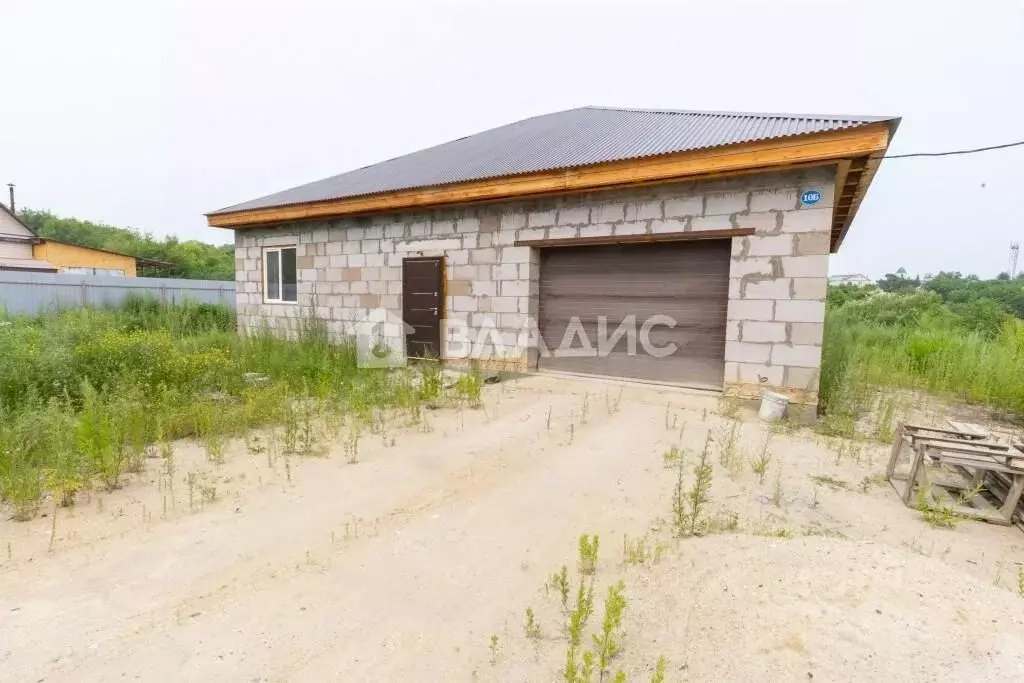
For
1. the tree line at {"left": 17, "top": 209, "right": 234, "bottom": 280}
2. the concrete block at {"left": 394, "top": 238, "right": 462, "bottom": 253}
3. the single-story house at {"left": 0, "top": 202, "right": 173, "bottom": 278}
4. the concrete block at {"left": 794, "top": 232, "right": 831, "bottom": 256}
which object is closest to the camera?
the concrete block at {"left": 794, "top": 232, "right": 831, "bottom": 256}

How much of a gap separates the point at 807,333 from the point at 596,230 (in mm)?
2643

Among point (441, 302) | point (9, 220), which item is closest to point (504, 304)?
point (441, 302)

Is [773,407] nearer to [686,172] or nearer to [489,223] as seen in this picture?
[686,172]

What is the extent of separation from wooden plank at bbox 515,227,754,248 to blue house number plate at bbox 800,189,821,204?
53 cm

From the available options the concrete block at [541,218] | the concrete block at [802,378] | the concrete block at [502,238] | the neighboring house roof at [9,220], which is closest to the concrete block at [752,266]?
the concrete block at [802,378]

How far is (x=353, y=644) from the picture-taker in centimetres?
180

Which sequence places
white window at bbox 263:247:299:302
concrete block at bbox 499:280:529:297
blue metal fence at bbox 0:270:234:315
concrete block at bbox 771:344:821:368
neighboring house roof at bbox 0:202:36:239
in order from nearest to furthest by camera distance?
concrete block at bbox 771:344:821:368
concrete block at bbox 499:280:529:297
white window at bbox 263:247:299:302
blue metal fence at bbox 0:270:234:315
neighboring house roof at bbox 0:202:36:239

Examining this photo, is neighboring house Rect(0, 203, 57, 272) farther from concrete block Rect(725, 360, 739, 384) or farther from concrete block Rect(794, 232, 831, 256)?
concrete block Rect(794, 232, 831, 256)

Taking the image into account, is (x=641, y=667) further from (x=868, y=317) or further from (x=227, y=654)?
(x=868, y=317)

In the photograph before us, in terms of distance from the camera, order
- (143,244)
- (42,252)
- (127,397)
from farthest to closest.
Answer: (143,244) < (42,252) < (127,397)

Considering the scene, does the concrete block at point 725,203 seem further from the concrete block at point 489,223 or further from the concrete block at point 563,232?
the concrete block at point 489,223

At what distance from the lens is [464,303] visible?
7.06 metres

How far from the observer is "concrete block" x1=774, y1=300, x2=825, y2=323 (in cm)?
473

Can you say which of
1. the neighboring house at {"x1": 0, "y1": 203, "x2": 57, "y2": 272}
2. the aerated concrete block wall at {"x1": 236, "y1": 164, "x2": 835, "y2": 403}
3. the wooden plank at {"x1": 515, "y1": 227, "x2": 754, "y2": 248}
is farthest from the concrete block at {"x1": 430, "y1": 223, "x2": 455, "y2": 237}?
the neighboring house at {"x1": 0, "y1": 203, "x2": 57, "y2": 272}
